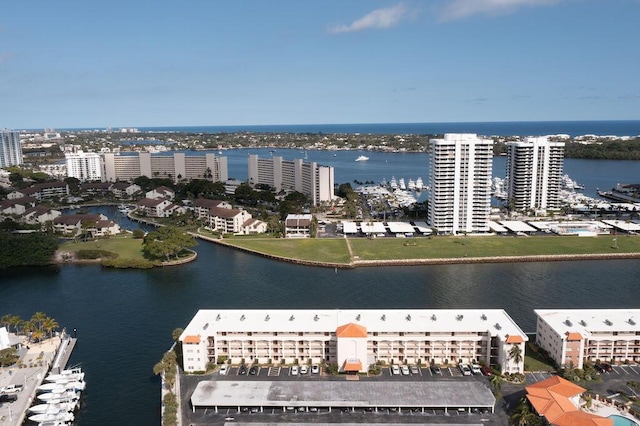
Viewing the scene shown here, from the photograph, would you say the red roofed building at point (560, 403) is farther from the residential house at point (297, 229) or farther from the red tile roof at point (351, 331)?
the residential house at point (297, 229)

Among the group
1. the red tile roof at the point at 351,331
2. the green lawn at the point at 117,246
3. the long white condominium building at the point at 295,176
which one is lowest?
the green lawn at the point at 117,246

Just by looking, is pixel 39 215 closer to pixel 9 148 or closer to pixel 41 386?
pixel 41 386

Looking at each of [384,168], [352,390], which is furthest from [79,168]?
[352,390]

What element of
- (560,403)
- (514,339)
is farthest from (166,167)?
(560,403)

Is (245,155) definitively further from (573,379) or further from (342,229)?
(573,379)

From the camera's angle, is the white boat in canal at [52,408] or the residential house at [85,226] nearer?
the white boat in canal at [52,408]

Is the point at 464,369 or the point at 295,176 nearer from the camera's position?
the point at 464,369

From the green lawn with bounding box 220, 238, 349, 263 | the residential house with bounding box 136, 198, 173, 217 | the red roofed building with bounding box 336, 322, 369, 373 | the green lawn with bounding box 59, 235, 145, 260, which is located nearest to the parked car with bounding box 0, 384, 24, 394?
the red roofed building with bounding box 336, 322, 369, 373

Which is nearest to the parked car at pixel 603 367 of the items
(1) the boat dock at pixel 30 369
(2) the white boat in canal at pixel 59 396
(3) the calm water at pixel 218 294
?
(3) the calm water at pixel 218 294
